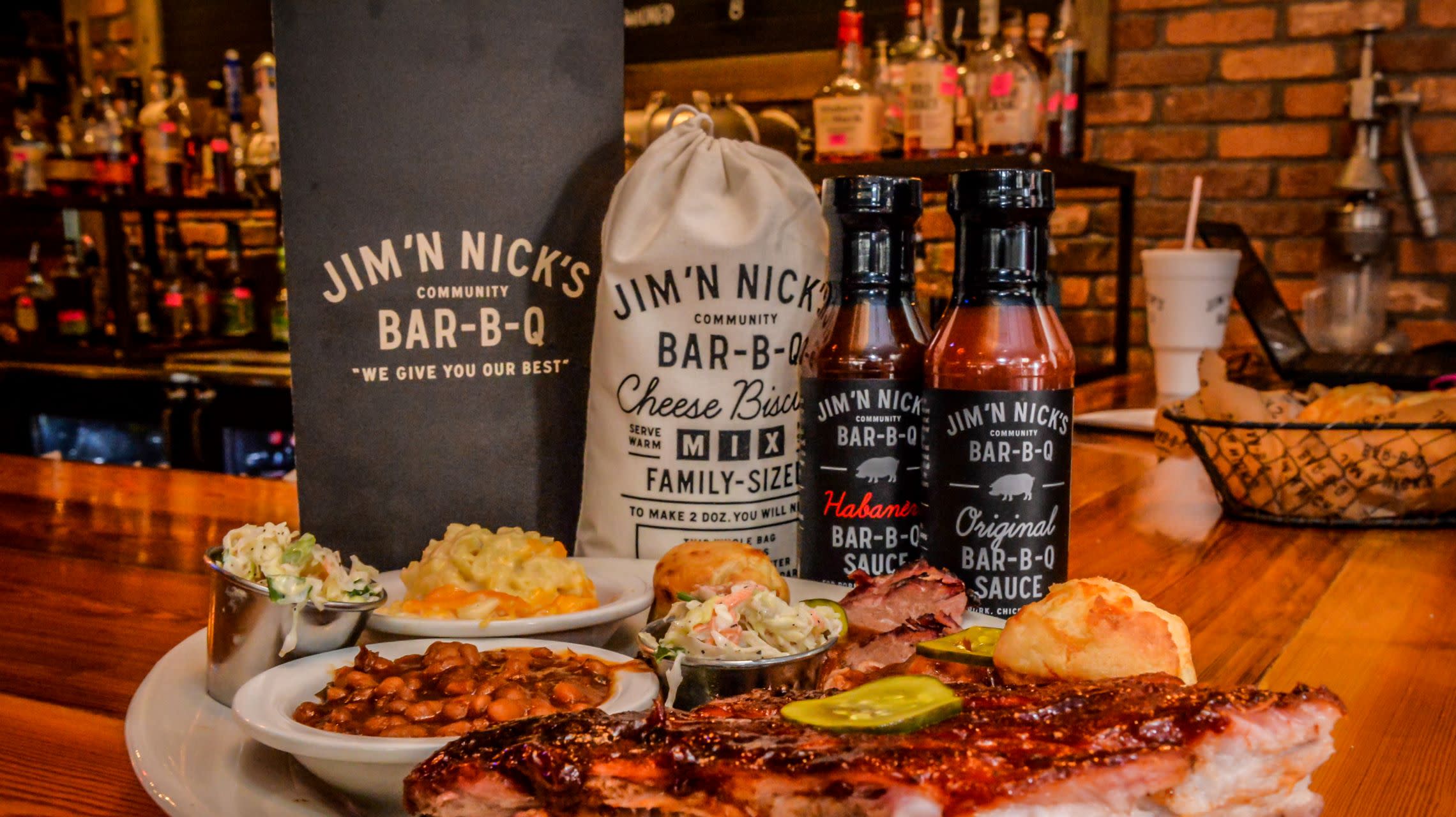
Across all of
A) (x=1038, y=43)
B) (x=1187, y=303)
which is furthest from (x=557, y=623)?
(x=1038, y=43)

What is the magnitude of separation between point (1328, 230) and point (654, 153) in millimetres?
2813

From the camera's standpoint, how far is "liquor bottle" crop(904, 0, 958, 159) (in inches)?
125

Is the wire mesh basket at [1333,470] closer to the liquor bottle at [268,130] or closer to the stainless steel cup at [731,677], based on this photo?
the stainless steel cup at [731,677]

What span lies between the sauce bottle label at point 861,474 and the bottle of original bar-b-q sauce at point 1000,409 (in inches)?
2.0

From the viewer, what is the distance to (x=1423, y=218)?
332 cm

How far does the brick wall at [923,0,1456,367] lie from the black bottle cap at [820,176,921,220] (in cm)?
220

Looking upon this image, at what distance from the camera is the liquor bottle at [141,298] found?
4.37 metres

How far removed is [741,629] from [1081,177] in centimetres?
261

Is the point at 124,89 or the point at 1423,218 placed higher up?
the point at 124,89

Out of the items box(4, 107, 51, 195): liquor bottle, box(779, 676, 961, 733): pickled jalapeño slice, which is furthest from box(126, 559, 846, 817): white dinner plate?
box(4, 107, 51, 195): liquor bottle

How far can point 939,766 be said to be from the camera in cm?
53

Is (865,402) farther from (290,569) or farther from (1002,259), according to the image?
(290,569)

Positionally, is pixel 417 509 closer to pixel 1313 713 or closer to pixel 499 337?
pixel 499 337

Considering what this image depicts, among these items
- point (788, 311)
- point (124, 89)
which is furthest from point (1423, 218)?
point (124, 89)
